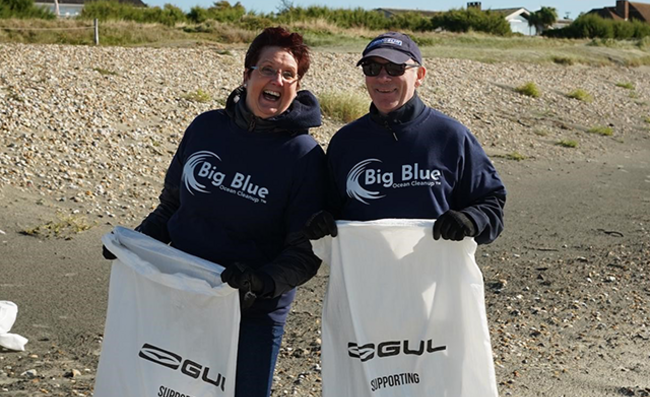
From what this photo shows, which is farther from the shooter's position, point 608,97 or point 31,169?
point 608,97

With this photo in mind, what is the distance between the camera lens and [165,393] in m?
3.40

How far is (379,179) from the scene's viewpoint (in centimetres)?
337

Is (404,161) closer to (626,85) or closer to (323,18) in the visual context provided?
(626,85)

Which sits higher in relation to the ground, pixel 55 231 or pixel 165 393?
pixel 165 393

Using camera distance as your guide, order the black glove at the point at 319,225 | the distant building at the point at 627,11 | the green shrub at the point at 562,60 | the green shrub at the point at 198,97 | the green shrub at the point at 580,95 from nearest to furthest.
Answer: the black glove at the point at 319,225
the green shrub at the point at 198,97
the green shrub at the point at 580,95
the green shrub at the point at 562,60
the distant building at the point at 627,11

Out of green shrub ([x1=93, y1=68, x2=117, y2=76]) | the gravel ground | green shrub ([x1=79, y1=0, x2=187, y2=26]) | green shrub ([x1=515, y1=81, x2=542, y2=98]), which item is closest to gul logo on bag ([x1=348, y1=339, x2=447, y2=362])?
the gravel ground

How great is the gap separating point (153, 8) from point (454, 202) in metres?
40.9

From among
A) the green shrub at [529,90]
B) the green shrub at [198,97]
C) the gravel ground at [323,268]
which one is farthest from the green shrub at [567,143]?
the green shrub at [198,97]

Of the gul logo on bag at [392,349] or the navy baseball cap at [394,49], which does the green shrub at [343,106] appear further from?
the gul logo on bag at [392,349]

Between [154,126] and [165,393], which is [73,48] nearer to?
[154,126]

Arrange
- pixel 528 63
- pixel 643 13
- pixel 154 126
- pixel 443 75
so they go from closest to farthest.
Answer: pixel 154 126
pixel 443 75
pixel 528 63
pixel 643 13

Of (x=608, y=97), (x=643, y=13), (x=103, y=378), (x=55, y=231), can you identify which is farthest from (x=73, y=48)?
(x=643, y=13)

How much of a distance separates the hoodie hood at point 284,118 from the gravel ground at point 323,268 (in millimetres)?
2202

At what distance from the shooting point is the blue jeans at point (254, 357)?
336 cm
